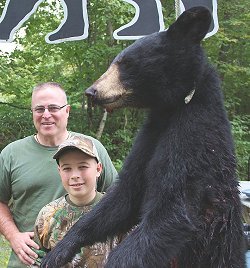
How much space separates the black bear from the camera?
1.70 m

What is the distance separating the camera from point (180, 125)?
69.9 inches

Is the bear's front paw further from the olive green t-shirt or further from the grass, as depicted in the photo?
the grass

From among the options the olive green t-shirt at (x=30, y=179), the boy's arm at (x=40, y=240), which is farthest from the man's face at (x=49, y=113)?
the boy's arm at (x=40, y=240)

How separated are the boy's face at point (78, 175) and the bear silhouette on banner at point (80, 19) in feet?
4.29

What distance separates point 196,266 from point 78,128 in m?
9.12

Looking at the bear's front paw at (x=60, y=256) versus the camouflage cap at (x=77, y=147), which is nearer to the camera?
the bear's front paw at (x=60, y=256)

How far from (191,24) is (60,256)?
104cm

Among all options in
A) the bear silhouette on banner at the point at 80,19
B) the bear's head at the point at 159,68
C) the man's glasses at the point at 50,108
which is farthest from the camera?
the bear silhouette on banner at the point at 80,19

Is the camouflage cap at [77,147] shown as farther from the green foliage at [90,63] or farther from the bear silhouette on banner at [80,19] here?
the green foliage at [90,63]

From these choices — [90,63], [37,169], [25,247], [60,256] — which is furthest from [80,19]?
[90,63]

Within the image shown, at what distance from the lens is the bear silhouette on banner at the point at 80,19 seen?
11.4 feet

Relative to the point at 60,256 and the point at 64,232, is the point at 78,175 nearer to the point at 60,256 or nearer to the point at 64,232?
the point at 64,232

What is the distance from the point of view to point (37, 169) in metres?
2.97

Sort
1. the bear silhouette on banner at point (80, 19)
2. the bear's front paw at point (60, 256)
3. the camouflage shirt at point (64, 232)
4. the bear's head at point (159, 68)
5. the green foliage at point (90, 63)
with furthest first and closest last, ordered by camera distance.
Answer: the green foliage at point (90, 63) < the bear silhouette on banner at point (80, 19) < the camouflage shirt at point (64, 232) < the bear's front paw at point (60, 256) < the bear's head at point (159, 68)
